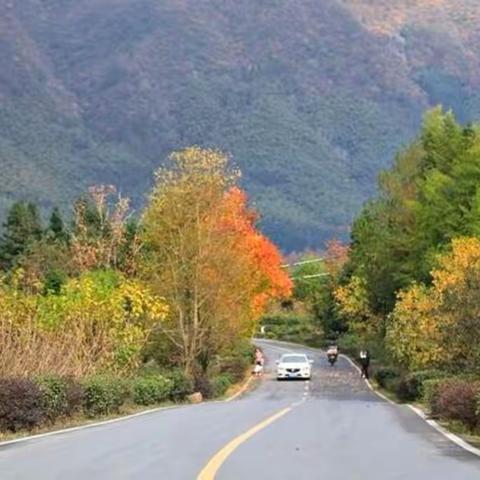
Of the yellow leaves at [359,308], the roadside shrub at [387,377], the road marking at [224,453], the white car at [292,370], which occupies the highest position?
the yellow leaves at [359,308]

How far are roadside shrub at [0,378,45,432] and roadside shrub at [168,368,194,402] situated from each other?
1691 cm

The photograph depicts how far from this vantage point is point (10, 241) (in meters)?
67.5

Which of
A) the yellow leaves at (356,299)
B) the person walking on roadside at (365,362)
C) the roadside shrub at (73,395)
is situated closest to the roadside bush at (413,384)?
the roadside shrub at (73,395)

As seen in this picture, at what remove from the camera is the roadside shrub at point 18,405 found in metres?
20.5

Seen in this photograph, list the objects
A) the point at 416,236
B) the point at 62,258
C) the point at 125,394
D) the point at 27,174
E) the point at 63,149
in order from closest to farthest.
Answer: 1. the point at 125,394
2. the point at 416,236
3. the point at 62,258
4. the point at 27,174
5. the point at 63,149

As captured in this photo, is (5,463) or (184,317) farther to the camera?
(184,317)

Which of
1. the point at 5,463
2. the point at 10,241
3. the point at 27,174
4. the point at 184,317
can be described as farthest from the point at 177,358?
the point at 27,174

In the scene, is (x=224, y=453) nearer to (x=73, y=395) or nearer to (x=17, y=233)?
(x=73, y=395)

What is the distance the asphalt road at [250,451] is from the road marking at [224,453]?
9 cm

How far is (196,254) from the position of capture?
43.8 meters

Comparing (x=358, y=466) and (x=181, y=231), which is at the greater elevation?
(x=181, y=231)

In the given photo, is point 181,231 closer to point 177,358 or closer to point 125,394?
point 177,358

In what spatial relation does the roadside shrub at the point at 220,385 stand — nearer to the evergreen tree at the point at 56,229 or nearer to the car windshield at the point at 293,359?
the car windshield at the point at 293,359

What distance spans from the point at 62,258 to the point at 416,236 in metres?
16.8
